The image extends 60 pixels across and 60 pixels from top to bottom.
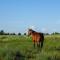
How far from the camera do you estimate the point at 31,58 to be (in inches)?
723

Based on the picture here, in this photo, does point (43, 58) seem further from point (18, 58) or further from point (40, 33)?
point (40, 33)

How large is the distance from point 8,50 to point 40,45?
8.78 metres

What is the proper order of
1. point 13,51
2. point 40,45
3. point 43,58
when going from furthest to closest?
point 40,45
point 13,51
point 43,58

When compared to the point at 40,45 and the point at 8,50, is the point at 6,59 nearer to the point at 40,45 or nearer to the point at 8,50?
the point at 8,50

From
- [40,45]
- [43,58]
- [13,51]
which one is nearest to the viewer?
[43,58]

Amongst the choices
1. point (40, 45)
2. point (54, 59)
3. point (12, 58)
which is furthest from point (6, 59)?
point (40, 45)

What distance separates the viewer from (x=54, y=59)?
1709 cm

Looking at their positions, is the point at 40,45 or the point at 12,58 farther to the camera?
the point at 40,45

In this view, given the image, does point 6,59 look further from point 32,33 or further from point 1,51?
point 32,33

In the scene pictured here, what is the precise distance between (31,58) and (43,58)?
7.82 feet

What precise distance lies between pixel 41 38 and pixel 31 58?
813cm

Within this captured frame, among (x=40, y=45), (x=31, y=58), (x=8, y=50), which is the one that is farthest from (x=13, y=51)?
(x=40, y=45)

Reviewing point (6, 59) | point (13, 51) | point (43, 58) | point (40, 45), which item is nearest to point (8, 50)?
point (13, 51)

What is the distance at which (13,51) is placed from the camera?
17484mm
